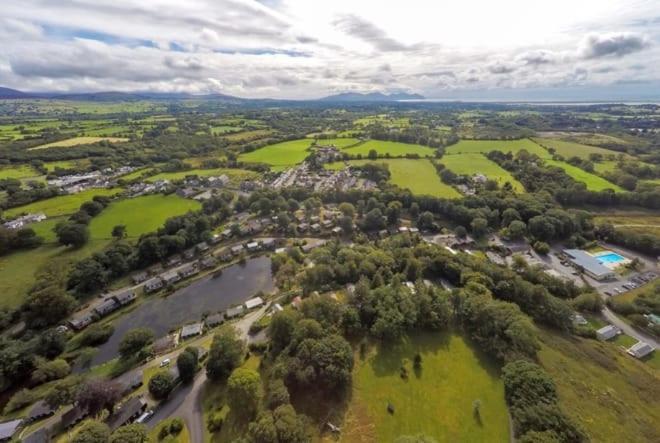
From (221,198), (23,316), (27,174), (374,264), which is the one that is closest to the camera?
(23,316)

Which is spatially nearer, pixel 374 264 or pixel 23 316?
pixel 23 316

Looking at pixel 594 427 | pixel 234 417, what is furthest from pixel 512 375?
pixel 234 417

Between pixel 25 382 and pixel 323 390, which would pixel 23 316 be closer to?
pixel 25 382

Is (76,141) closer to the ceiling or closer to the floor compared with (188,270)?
closer to the ceiling

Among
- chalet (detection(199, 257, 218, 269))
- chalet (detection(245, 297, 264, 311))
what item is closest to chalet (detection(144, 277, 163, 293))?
chalet (detection(199, 257, 218, 269))

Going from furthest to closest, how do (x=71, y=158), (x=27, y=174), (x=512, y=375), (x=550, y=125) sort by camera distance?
(x=550, y=125) → (x=71, y=158) → (x=27, y=174) → (x=512, y=375)

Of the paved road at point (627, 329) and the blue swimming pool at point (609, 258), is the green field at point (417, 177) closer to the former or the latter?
the blue swimming pool at point (609, 258)

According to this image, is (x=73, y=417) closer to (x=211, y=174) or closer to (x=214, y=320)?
(x=214, y=320)

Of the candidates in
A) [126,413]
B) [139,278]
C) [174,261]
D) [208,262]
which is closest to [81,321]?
[139,278]
